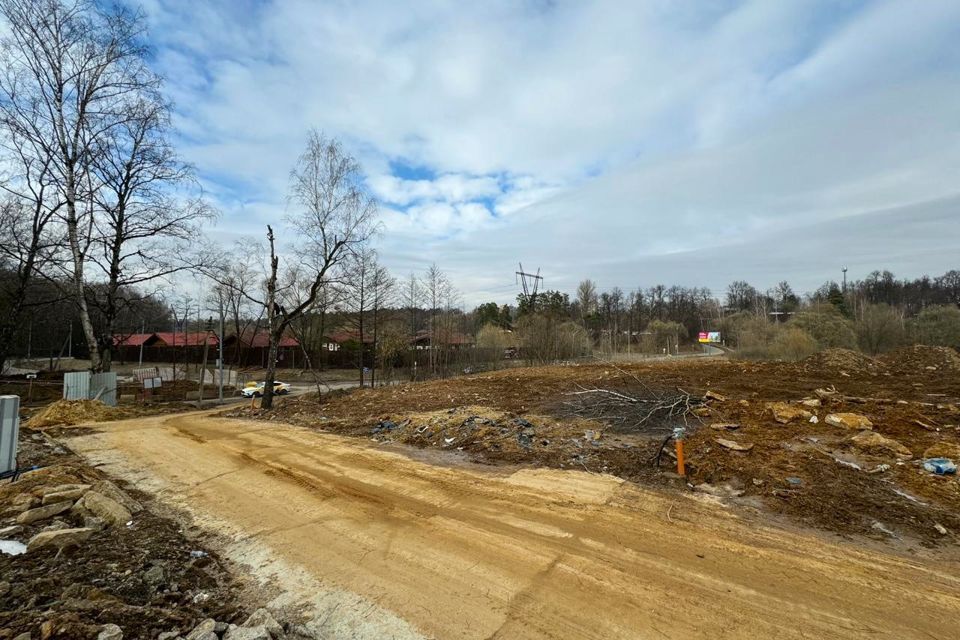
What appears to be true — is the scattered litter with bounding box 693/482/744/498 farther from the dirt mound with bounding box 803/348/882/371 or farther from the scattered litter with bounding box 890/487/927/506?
the dirt mound with bounding box 803/348/882/371

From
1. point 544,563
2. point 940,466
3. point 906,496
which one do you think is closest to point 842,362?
point 940,466

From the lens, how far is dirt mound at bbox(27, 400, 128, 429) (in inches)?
517

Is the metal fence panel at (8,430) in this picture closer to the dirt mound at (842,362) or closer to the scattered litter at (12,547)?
the scattered litter at (12,547)

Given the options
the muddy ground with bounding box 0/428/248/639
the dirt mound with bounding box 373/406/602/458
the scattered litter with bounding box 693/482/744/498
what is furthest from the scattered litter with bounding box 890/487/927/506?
the muddy ground with bounding box 0/428/248/639

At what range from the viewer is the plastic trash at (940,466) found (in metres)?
6.04

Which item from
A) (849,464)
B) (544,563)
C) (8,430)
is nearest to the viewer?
(544,563)

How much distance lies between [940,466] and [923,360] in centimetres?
1853

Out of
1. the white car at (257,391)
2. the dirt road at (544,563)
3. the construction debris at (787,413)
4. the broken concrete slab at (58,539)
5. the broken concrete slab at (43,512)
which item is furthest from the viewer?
the white car at (257,391)

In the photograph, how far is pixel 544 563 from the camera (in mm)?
4328

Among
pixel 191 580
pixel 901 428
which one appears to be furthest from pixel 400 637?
pixel 901 428

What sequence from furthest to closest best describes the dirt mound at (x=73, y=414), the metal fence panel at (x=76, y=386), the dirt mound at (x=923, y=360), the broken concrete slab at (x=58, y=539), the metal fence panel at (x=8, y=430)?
the dirt mound at (x=923, y=360) → the metal fence panel at (x=76, y=386) → the dirt mound at (x=73, y=414) → the metal fence panel at (x=8, y=430) → the broken concrete slab at (x=58, y=539)

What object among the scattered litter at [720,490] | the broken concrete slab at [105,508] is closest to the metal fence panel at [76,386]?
the broken concrete slab at [105,508]

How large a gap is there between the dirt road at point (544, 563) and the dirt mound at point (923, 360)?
1879 centimetres

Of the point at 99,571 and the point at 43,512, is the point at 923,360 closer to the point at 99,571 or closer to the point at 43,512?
the point at 99,571
